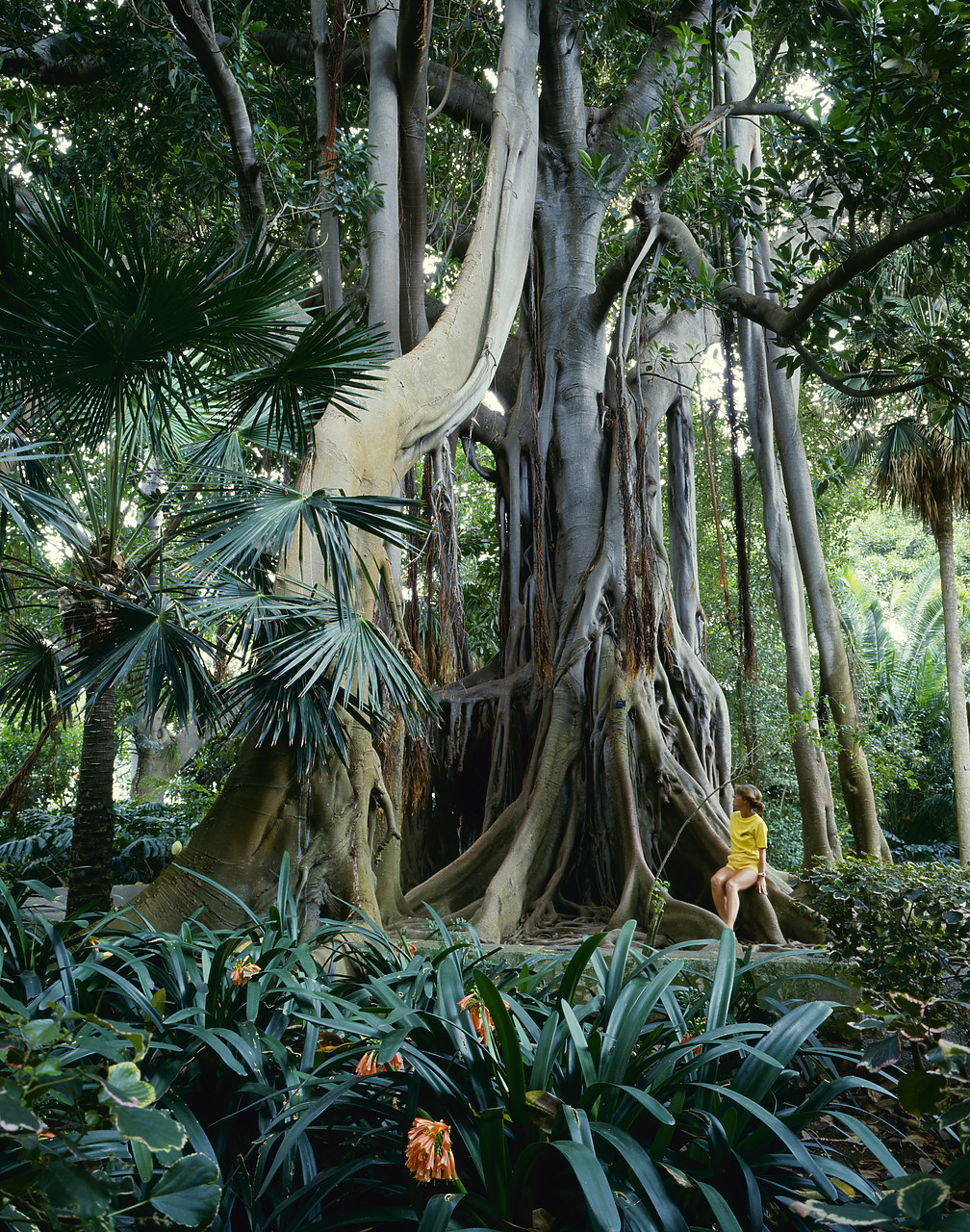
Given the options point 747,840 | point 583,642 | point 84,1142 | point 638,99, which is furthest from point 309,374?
point 638,99

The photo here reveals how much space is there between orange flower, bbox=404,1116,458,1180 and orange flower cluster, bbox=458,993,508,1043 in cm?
54

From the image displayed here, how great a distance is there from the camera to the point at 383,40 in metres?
6.29

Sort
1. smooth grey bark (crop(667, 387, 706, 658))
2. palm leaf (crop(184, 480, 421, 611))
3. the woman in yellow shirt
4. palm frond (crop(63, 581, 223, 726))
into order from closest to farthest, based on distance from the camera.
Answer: palm leaf (crop(184, 480, 421, 611)) < palm frond (crop(63, 581, 223, 726)) < the woman in yellow shirt < smooth grey bark (crop(667, 387, 706, 658))

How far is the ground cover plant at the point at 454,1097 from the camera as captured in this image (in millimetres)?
1894

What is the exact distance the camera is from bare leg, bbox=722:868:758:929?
548 cm

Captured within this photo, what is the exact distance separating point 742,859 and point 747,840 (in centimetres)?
12

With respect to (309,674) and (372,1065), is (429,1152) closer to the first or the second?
(372,1065)

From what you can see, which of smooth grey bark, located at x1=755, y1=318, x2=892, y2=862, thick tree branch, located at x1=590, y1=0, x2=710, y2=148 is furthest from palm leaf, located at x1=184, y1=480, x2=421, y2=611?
thick tree branch, located at x1=590, y1=0, x2=710, y2=148

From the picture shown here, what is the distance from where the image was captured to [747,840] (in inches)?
219

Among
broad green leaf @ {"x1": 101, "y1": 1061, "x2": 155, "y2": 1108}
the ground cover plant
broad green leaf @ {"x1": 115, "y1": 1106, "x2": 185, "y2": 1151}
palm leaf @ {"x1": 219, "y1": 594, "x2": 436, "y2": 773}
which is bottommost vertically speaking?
the ground cover plant

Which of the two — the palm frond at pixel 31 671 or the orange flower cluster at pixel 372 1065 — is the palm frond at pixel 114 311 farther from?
the orange flower cluster at pixel 372 1065

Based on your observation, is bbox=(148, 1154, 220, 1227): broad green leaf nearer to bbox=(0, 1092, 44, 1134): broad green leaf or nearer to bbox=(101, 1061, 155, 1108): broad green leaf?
bbox=(101, 1061, 155, 1108): broad green leaf

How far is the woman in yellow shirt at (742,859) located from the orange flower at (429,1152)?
3967 millimetres

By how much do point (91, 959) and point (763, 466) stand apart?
710 centimetres
